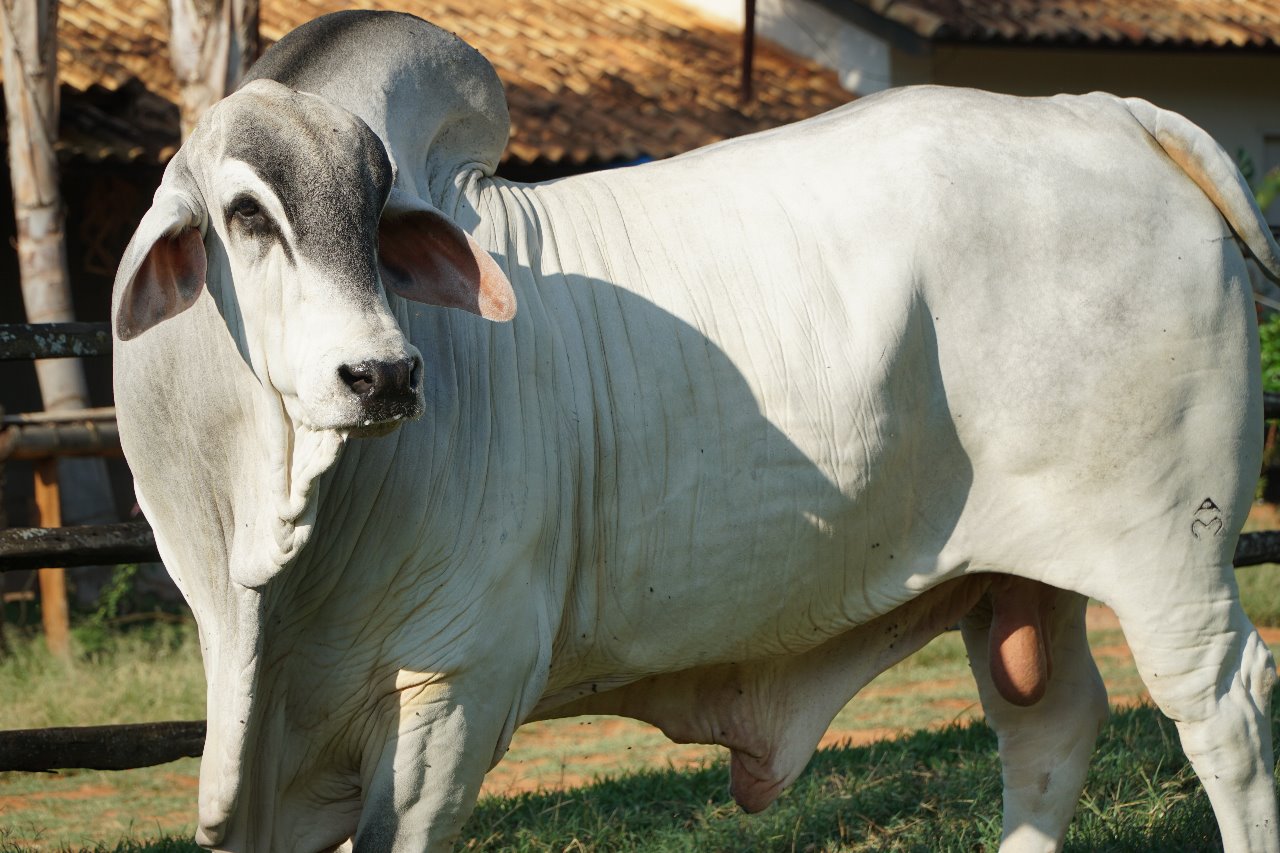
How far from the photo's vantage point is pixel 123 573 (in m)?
7.49

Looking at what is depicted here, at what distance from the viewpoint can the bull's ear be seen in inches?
94.5

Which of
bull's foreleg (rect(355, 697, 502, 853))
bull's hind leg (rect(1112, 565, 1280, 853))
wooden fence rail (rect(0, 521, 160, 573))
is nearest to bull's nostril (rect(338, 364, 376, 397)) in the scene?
bull's foreleg (rect(355, 697, 502, 853))

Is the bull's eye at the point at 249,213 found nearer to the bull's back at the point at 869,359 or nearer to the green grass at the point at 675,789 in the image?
the bull's back at the point at 869,359

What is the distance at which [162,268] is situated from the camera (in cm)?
230

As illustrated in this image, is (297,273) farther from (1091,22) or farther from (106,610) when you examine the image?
(1091,22)

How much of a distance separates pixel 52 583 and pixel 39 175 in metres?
1.70

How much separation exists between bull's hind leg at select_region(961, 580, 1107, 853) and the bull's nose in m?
1.72

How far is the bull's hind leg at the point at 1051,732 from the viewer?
11.3ft

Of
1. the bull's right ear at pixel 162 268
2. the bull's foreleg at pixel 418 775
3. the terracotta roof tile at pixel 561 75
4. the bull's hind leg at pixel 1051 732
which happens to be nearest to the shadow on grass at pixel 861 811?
Result: the bull's hind leg at pixel 1051 732

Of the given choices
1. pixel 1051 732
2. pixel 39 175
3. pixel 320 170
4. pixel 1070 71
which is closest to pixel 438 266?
pixel 320 170

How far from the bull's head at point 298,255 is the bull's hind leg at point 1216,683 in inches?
54.8

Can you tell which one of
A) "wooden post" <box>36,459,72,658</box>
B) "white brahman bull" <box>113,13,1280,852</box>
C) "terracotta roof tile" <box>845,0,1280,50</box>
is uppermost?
"white brahman bull" <box>113,13,1280,852</box>

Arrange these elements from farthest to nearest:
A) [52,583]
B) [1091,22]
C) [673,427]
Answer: [1091,22], [52,583], [673,427]

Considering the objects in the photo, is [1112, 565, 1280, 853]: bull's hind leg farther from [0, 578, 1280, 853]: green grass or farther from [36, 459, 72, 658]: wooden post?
[36, 459, 72, 658]: wooden post
